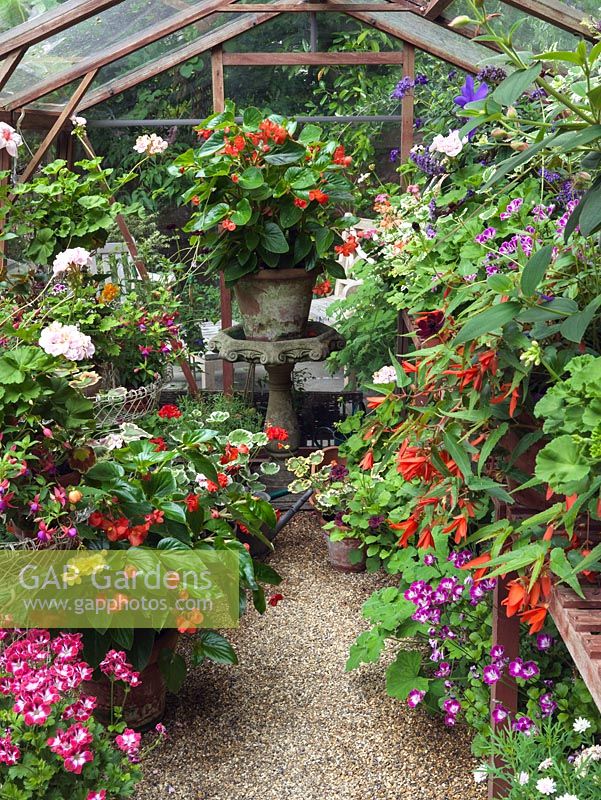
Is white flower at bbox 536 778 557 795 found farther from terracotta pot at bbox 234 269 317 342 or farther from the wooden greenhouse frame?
the wooden greenhouse frame

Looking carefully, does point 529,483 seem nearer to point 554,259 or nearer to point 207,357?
point 554,259

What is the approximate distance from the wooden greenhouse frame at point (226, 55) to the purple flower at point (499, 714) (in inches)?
106

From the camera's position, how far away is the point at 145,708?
2316mm

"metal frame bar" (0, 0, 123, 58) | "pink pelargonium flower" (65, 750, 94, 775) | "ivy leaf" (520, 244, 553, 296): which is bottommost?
"pink pelargonium flower" (65, 750, 94, 775)

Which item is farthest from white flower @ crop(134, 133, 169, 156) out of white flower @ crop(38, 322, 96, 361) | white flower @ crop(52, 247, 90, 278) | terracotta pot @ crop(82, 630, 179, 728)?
terracotta pot @ crop(82, 630, 179, 728)

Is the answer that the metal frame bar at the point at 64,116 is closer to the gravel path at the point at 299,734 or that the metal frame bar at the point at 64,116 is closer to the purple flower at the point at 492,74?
the purple flower at the point at 492,74

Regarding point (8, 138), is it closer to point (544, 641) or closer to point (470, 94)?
point (470, 94)

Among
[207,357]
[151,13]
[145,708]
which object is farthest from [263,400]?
[145,708]

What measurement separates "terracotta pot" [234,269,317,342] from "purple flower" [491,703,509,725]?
2.21 metres

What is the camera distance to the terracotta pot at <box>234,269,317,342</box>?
3.74 meters

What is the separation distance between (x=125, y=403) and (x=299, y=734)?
1.44m

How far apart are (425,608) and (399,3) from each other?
9.19 feet

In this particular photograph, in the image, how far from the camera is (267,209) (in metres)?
3.65

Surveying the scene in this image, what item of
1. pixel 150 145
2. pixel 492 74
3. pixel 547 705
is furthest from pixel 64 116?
pixel 547 705
